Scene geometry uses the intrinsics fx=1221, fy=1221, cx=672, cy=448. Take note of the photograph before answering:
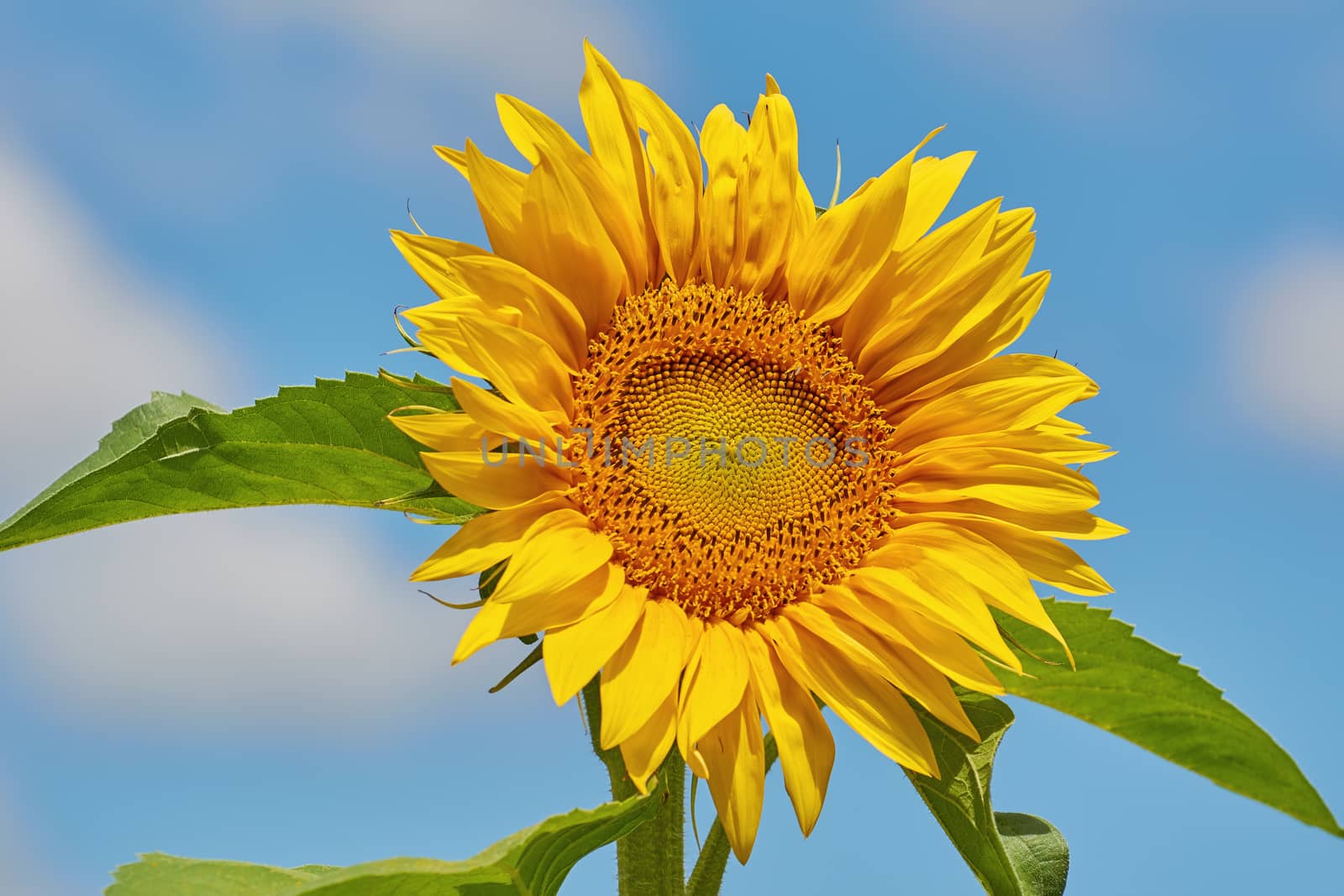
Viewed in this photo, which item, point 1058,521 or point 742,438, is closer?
point 1058,521

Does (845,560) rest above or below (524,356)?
below

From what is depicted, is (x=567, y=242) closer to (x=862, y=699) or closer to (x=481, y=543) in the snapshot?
(x=481, y=543)

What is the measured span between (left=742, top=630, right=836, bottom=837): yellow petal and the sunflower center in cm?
18

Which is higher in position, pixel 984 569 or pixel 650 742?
pixel 984 569

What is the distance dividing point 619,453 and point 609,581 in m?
0.36

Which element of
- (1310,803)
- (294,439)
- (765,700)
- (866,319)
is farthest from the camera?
(866,319)

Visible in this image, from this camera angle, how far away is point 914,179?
9.88 ft

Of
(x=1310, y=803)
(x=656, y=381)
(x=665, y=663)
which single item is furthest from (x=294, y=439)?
(x=1310, y=803)

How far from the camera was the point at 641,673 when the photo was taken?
2.38 m

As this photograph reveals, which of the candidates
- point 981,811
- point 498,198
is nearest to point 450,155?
point 498,198

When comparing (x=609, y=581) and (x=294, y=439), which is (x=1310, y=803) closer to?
(x=609, y=581)

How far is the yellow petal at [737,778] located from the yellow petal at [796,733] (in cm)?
6

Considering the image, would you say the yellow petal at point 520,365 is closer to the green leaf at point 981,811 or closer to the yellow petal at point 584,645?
the yellow petal at point 584,645

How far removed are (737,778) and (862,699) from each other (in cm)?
34
